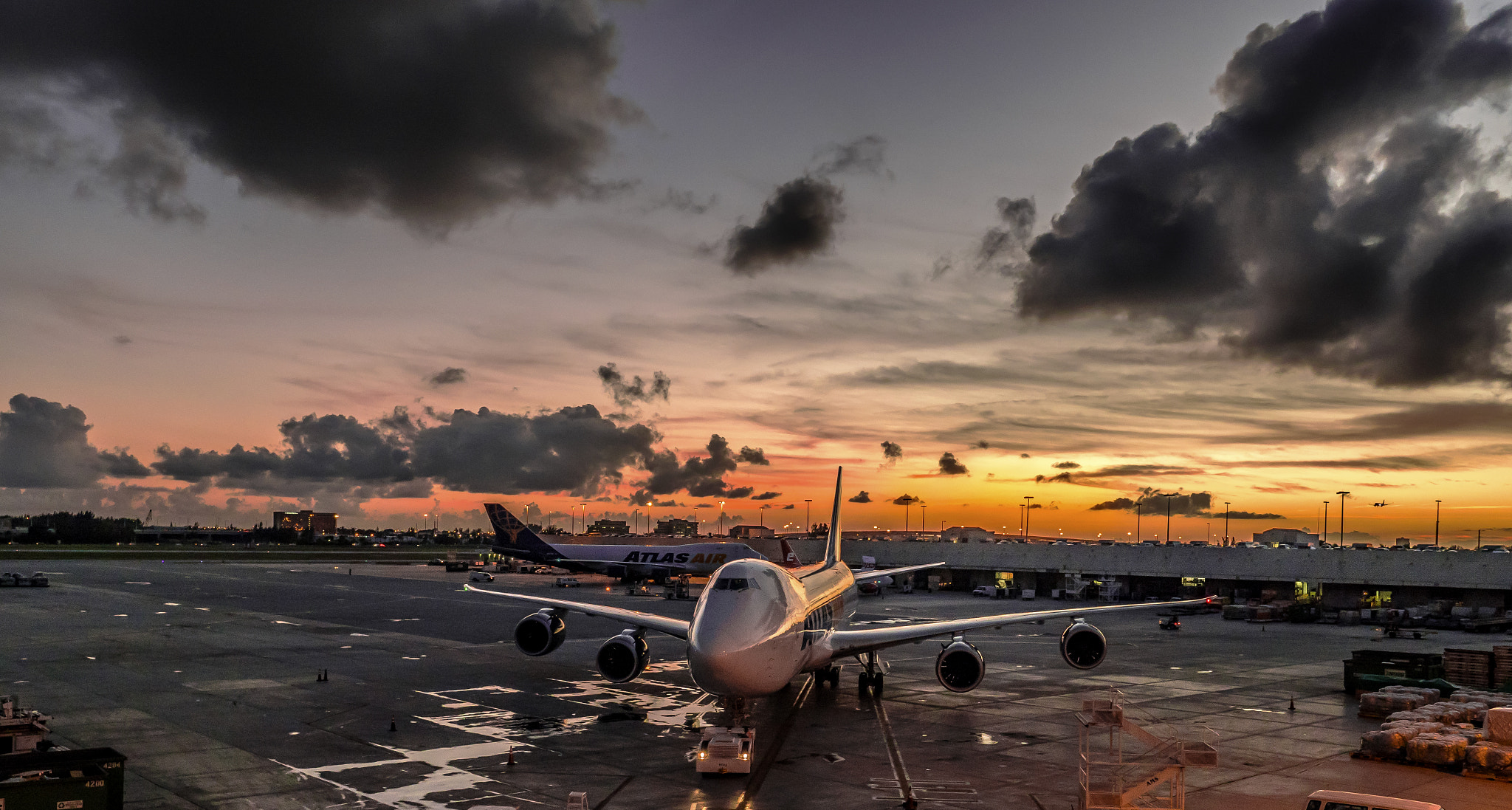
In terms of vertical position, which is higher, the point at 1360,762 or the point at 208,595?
the point at 1360,762

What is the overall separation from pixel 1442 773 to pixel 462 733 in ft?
90.0

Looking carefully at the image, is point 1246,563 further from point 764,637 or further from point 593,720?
point 764,637

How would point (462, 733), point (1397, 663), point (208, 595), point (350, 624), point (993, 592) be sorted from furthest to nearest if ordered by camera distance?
point (993, 592) → point (208, 595) → point (350, 624) → point (1397, 663) → point (462, 733)

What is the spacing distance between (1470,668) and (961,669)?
2702cm

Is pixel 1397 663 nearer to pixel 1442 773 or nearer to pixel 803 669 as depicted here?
pixel 1442 773

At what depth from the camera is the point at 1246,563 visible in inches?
3681

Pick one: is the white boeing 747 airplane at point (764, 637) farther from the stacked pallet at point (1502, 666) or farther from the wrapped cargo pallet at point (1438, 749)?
the stacked pallet at point (1502, 666)

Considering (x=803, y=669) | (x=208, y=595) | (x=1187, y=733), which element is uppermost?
(x=803, y=669)

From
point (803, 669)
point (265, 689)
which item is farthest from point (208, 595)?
point (803, 669)

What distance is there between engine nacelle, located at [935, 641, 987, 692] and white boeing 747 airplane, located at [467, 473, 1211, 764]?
0.02m

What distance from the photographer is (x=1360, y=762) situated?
81.5 ft

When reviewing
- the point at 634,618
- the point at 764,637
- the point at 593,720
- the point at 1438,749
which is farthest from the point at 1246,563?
the point at 764,637

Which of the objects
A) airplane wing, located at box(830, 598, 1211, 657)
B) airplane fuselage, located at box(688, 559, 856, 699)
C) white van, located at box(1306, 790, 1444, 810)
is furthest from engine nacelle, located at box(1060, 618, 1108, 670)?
white van, located at box(1306, 790, 1444, 810)

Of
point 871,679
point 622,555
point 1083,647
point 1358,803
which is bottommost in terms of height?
point 622,555
